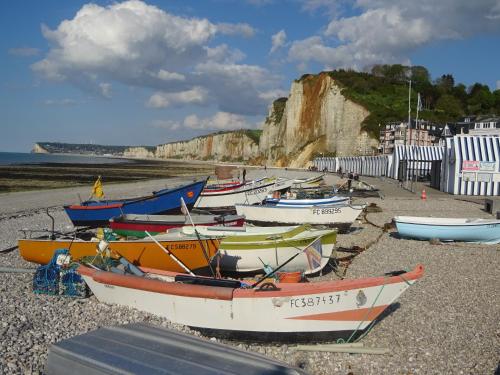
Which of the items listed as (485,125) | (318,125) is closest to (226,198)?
(485,125)

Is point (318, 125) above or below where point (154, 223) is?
above

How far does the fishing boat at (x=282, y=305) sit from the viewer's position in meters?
7.52

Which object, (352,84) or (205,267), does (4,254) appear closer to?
(205,267)

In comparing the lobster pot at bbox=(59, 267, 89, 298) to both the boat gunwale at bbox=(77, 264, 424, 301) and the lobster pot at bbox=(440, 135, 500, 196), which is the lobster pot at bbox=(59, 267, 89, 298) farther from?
the lobster pot at bbox=(440, 135, 500, 196)

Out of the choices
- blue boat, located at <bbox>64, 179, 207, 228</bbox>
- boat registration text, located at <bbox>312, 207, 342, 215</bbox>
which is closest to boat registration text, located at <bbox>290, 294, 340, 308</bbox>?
boat registration text, located at <bbox>312, 207, 342, 215</bbox>

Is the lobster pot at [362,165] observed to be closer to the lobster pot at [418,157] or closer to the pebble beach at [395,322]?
the lobster pot at [418,157]

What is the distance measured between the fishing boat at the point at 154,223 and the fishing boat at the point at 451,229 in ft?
19.7

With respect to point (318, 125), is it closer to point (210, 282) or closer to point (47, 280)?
point (47, 280)

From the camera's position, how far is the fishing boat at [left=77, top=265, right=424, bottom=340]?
7.52m

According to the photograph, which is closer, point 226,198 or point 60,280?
point 60,280

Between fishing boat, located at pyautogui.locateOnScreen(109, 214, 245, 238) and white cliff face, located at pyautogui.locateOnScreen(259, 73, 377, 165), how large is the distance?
76379 millimetres

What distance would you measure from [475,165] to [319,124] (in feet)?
229

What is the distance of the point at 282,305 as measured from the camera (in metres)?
7.54

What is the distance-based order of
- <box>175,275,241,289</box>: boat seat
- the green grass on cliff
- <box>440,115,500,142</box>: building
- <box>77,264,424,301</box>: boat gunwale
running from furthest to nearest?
the green grass on cliff, <box>440,115,500,142</box>: building, <box>175,275,241,289</box>: boat seat, <box>77,264,424,301</box>: boat gunwale
